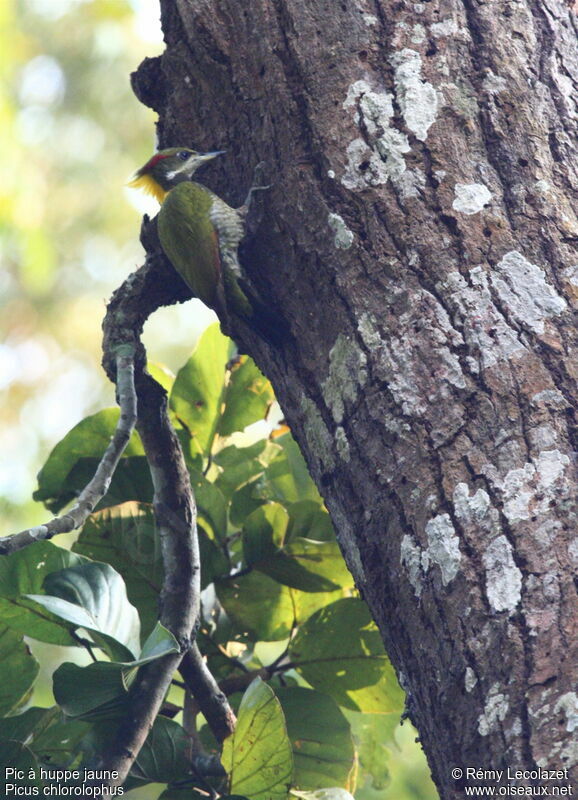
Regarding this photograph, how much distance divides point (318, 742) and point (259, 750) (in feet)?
1.23

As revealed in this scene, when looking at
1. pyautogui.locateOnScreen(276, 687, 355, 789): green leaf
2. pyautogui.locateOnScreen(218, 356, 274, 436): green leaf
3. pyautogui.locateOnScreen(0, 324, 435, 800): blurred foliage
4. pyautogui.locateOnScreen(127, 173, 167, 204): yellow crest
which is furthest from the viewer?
pyautogui.locateOnScreen(127, 173, 167, 204): yellow crest

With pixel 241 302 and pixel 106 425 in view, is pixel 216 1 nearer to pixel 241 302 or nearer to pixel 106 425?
pixel 241 302

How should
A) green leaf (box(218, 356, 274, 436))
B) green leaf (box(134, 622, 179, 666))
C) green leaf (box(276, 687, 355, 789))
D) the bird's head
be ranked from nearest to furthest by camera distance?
green leaf (box(134, 622, 179, 666)), green leaf (box(276, 687, 355, 789)), green leaf (box(218, 356, 274, 436)), the bird's head

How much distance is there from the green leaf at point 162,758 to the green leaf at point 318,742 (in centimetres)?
24

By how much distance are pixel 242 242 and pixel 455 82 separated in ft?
1.78

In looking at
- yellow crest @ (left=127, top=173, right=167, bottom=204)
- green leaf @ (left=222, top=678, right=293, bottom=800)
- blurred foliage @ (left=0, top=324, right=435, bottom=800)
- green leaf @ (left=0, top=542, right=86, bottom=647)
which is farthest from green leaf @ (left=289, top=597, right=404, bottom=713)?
yellow crest @ (left=127, top=173, right=167, bottom=204)

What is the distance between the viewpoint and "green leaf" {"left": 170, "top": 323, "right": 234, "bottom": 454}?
A: 6.91 ft

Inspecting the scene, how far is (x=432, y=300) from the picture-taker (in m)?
1.44

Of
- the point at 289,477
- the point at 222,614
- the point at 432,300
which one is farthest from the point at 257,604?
the point at 432,300

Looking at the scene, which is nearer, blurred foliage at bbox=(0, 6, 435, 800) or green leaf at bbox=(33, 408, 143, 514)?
green leaf at bbox=(33, 408, 143, 514)

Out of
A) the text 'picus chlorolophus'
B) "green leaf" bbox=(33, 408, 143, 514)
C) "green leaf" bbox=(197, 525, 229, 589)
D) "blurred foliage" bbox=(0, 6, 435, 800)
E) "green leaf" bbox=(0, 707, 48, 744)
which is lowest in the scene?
"green leaf" bbox=(0, 707, 48, 744)

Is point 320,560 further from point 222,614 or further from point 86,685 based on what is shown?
point 86,685

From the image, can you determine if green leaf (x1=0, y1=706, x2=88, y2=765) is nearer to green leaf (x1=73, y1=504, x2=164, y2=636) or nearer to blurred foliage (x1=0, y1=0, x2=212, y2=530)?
green leaf (x1=73, y1=504, x2=164, y2=636)

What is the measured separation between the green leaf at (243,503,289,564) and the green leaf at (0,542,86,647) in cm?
37
